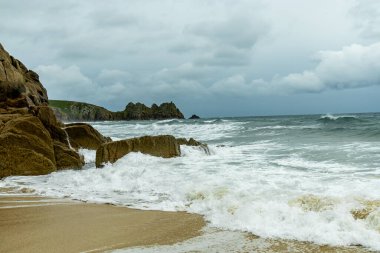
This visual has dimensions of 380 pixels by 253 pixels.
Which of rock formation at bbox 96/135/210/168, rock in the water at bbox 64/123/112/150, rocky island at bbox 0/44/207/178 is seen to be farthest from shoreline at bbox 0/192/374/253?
rock in the water at bbox 64/123/112/150

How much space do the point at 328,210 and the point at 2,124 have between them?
10.8 metres

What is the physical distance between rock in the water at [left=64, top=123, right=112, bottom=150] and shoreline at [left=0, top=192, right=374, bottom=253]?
27.4ft

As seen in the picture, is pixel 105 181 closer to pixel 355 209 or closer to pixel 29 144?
pixel 29 144

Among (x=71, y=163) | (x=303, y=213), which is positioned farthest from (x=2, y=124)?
(x=303, y=213)

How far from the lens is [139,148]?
1493cm

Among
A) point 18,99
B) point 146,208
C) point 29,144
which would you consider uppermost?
point 18,99

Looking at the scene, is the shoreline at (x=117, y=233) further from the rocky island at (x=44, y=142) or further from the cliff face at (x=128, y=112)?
the cliff face at (x=128, y=112)

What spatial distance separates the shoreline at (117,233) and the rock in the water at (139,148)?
18.7ft

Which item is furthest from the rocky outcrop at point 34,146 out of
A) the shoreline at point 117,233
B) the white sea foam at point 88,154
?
the shoreline at point 117,233

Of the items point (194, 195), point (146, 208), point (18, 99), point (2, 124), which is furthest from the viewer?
point (18, 99)

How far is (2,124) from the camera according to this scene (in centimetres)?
1337

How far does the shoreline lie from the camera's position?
5.54m

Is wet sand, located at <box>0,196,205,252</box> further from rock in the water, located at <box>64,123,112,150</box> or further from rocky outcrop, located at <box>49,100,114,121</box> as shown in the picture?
rocky outcrop, located at <box>49,100,114,121</box>

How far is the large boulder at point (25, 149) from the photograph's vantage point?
12180mm
